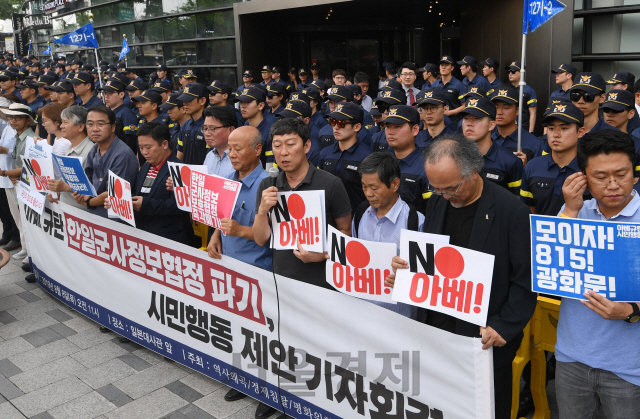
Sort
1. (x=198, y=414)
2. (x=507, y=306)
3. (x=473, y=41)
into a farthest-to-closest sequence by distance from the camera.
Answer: (x=473, y=41) → (x=198, y=414) → (x=507, y=306)

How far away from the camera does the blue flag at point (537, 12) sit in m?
6.00

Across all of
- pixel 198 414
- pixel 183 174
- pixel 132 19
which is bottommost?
pixel 198 414

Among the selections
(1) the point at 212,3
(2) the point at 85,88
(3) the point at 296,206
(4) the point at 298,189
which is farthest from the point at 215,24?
(3) the point at 296,206

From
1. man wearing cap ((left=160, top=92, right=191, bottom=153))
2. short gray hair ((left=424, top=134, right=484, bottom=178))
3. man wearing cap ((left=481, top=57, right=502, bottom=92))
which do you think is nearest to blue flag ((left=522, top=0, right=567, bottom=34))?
short gray hair ((left=424, top=134, right=484, bottom=178))

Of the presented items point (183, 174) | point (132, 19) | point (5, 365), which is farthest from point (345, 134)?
point (132, 19)

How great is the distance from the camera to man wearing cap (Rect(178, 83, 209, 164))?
740 centimetres

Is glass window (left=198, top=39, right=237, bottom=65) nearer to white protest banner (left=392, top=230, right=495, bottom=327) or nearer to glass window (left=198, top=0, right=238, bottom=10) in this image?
glass window (left=198, top=0, right=238, bottom=10)

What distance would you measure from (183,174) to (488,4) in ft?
36.9

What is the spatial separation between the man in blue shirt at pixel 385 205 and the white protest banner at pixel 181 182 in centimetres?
153

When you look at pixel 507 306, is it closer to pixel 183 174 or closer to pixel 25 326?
pixel 183 174

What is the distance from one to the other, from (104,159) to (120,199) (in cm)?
82

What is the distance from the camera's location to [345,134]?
5.52 m

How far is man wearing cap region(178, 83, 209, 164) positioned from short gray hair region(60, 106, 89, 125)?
5.24 feet

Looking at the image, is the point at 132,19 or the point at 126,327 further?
the point at 132,19
